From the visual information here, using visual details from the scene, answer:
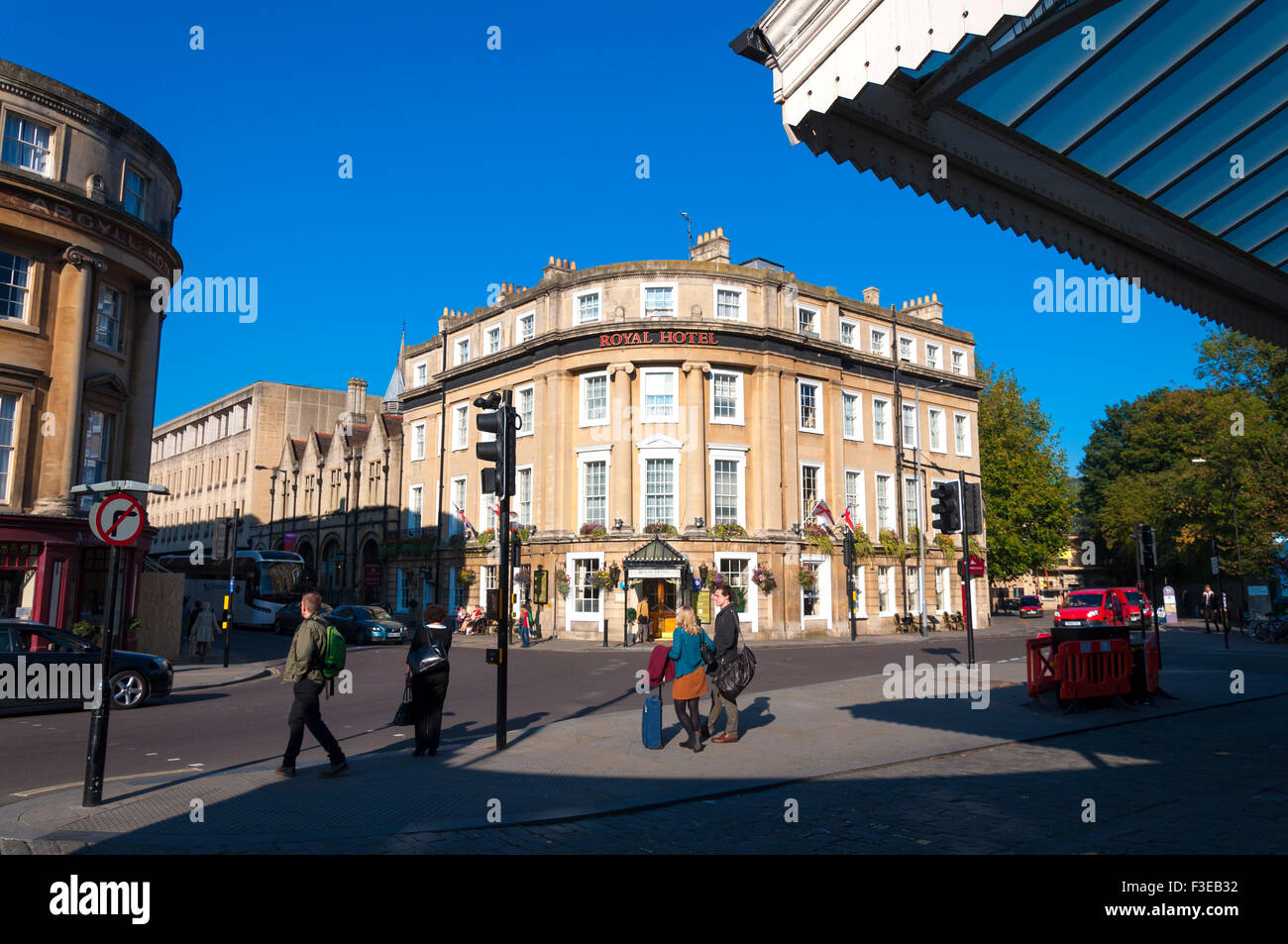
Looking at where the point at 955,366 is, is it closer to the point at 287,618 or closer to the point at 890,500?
the point at 890,500

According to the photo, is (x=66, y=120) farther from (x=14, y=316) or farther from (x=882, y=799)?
(x=882, y=799)

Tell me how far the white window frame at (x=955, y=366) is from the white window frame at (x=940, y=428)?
2.52 m

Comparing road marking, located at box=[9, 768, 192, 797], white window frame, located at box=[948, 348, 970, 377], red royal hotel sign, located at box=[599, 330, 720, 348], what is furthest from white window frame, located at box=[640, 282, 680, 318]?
road marking, located at box=[9, 768, 192, 797]

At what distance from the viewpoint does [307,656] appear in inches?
345

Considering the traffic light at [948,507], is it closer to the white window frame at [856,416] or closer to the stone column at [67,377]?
the stone column at [67,377]

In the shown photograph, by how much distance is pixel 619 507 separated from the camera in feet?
116

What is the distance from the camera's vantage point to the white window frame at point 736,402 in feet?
119

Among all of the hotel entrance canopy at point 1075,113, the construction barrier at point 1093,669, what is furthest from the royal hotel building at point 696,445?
the hotel entrance canopy at point 1075,113

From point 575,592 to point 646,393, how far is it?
8871mm

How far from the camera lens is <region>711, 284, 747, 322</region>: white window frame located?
121 ft
